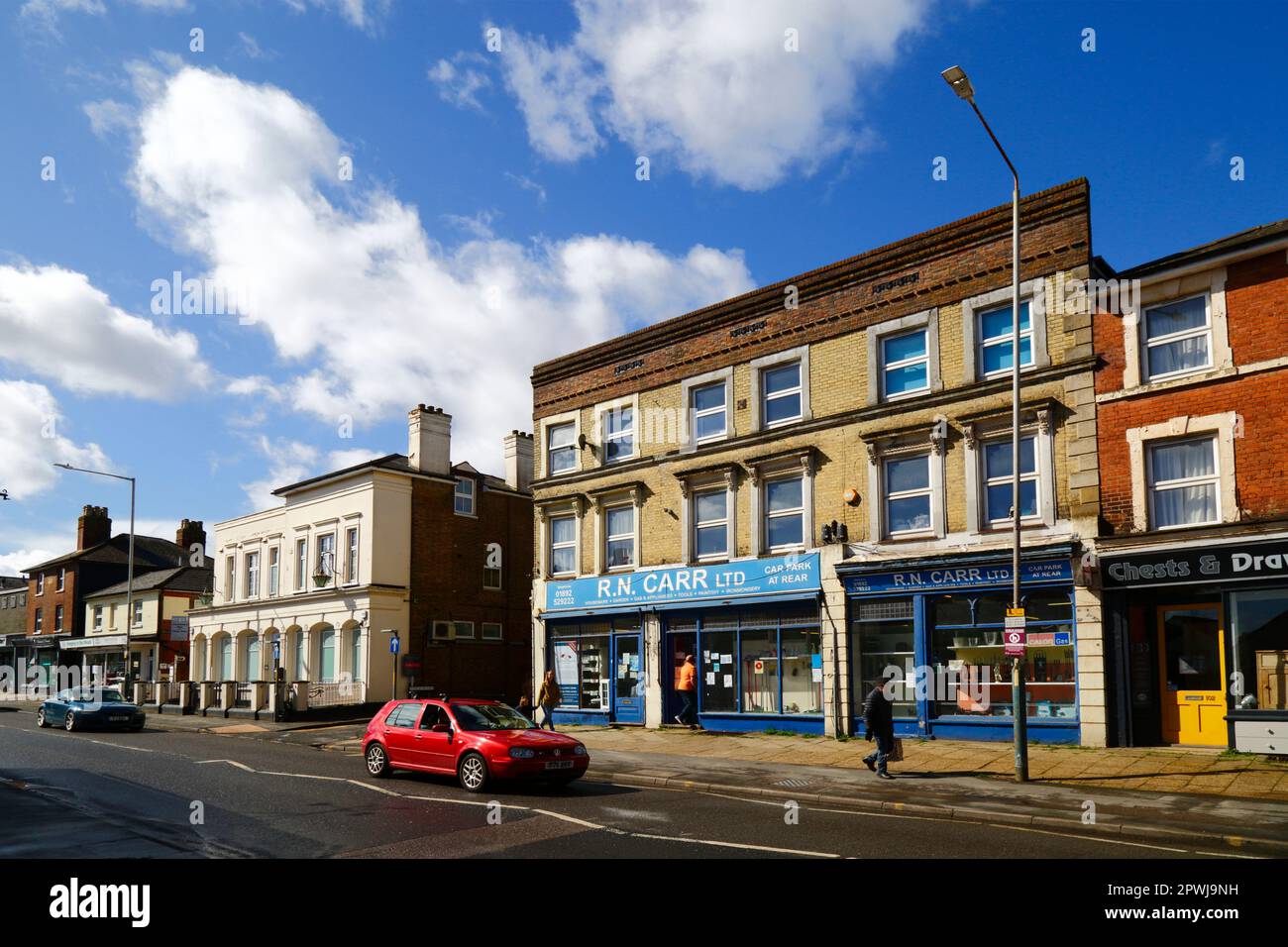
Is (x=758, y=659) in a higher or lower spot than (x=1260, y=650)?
lower

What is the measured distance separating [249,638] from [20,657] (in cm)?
3441

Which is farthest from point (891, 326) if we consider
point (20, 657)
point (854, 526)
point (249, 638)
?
point (20, 657)

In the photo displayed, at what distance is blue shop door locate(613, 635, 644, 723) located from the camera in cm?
2636

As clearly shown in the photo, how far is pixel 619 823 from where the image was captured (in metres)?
12.2

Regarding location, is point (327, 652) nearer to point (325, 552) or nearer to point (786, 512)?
point (325, 552)

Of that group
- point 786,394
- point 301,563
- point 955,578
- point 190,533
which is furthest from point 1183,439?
point 190,533

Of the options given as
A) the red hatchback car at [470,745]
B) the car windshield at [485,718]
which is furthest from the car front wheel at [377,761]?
the car windshield at [485,718]

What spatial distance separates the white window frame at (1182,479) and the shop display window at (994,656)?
228 centimetres

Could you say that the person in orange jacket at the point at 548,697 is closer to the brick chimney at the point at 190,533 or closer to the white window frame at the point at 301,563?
the white window frame at the point at 301,563

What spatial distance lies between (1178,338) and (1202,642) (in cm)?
558

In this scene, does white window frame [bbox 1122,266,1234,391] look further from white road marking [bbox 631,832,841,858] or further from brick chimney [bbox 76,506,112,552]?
brick chimney [bbox 76,506,112,552]

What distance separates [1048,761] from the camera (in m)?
17.2

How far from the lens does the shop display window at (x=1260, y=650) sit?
16812mm
